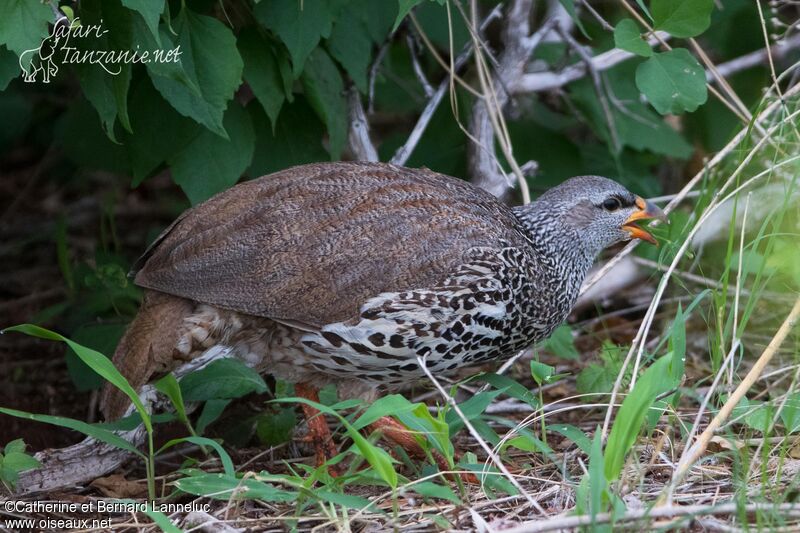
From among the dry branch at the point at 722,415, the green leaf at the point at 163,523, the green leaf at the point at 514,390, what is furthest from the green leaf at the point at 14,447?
the dry branch at the point at 722,415

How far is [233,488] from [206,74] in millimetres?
1555

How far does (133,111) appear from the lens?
4395 millimetres

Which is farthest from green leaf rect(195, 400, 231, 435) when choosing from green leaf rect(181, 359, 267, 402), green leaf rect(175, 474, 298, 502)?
green leaf rect(175, 474, 298, 502)

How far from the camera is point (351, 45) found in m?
4.52

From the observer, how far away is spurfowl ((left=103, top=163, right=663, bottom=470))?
388cm

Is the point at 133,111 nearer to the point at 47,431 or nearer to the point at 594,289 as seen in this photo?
the point at 47,431

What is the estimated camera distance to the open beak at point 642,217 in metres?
4.46

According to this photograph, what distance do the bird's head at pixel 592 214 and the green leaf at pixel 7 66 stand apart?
2.10m

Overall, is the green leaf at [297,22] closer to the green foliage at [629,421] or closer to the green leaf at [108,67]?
the green leaf at [108,67]

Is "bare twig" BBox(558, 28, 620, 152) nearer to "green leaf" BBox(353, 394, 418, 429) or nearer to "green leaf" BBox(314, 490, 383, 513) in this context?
"green leaf" BBox(353, 394, 418, 429)

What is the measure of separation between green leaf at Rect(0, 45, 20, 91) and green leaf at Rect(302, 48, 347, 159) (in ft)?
3.98

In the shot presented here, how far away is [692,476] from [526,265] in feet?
3.49

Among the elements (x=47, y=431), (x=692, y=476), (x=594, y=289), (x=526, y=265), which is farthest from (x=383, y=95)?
(x=692, y=476)

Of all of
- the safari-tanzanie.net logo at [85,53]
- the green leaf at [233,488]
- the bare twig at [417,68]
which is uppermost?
the safari-tanzanie.net logo at [85,53]
